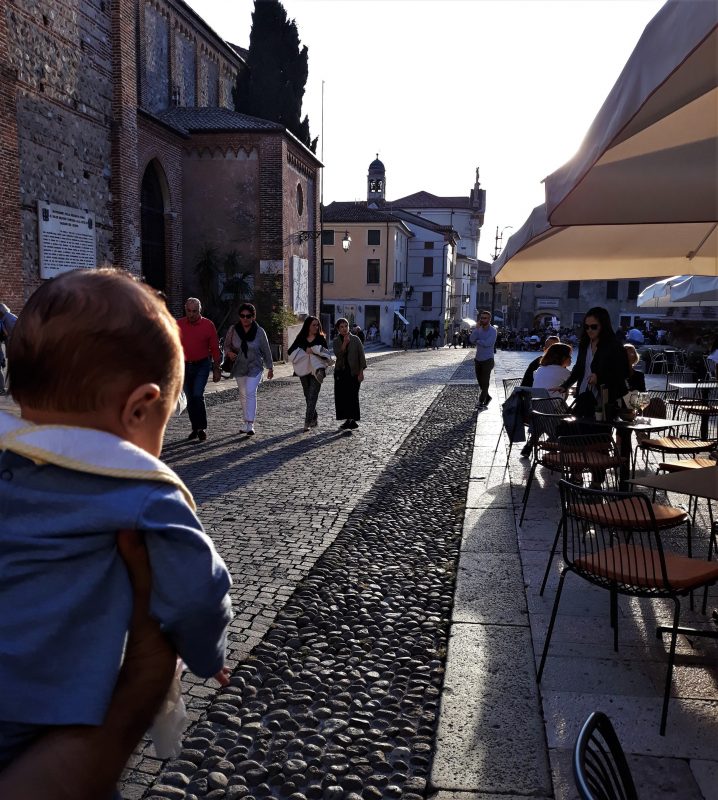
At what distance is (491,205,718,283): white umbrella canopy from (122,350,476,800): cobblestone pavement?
2.26 metres

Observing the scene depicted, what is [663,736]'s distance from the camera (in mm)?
2791

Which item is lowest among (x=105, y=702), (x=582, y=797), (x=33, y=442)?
(x=582, y=797)

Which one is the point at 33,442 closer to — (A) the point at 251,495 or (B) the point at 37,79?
(A) the point at 251,495

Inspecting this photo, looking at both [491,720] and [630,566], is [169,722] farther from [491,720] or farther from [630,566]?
[630,566]

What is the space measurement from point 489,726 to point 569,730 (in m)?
0.32

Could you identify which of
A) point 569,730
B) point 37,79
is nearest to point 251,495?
point 569,730

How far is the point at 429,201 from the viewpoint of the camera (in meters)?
80.5

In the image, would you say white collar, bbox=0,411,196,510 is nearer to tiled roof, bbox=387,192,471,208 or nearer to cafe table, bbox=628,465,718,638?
cafe table, bbox=628,465,718,638

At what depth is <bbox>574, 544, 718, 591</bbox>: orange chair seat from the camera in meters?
3.13

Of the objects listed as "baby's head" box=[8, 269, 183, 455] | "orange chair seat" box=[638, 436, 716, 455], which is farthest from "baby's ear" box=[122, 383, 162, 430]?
"orange chair seat" box=[638, 436, 716, 455]

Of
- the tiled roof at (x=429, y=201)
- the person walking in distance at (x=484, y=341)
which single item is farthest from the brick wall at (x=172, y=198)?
the tiled roof at (x=429, y=201)

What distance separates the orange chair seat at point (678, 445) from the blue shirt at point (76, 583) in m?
6.02

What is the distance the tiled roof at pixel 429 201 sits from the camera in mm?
79438

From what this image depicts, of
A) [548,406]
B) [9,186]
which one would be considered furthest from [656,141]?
[9,186]
